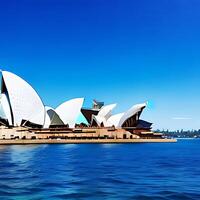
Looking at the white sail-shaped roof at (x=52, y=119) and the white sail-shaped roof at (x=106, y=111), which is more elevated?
the white sail-shaped roof at (x=106, y=111)

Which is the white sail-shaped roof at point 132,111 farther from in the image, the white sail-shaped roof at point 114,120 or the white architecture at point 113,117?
the white sail-shaped roof at point 114,120

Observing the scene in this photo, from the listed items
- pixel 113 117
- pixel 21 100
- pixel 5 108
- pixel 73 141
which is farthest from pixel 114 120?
pixel 5 108

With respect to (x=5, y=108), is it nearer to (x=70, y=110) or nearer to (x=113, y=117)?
(x=70, y=110)

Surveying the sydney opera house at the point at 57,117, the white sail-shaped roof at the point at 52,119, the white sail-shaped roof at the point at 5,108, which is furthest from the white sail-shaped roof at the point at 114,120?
the white sail-shaped roof at the point at 5,108

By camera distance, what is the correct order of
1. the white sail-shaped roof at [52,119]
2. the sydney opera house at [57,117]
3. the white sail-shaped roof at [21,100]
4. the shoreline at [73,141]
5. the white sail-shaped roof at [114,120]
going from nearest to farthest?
1. the white sail-shaped roof at [21,100]
2. the sydney opera house at [57,117]
3. the shoreline at [73,141]
4. the white sail-shaped roof at [52,119]
5. the white sail-shaped roof at [114,120]

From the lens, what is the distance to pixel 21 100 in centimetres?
9925

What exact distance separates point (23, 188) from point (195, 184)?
1047 cm

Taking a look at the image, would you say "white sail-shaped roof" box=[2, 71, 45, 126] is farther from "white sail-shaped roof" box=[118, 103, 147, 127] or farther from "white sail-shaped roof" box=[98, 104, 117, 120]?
"white sail-shaped roof" box=[118, 103, 147, 127]

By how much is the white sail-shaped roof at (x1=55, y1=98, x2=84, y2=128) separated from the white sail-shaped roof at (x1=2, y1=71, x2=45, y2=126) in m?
7.97

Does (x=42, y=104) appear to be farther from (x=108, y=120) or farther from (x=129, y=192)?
(x=129, y=192)

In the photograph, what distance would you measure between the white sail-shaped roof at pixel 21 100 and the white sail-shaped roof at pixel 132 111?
2483 cm

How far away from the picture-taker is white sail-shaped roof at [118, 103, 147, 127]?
11706 cm

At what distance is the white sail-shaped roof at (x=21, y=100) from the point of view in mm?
96375

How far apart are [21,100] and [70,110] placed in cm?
2005
